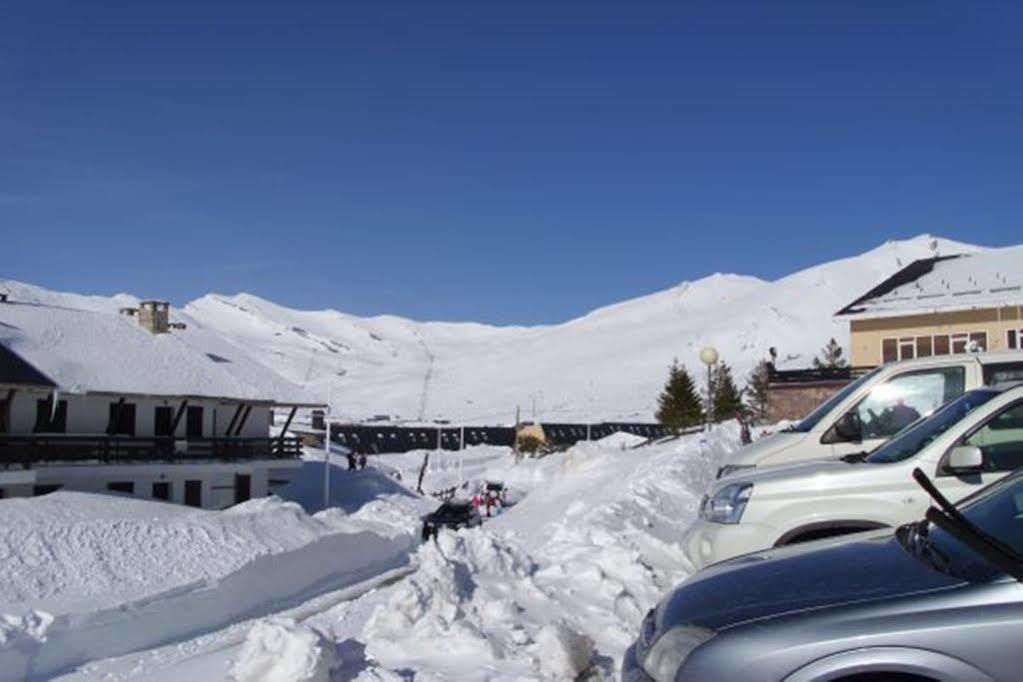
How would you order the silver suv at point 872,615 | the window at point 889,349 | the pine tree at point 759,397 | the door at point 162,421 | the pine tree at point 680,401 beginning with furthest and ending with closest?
the pine tree at point 680,401, the door at point 162,421, the pine tree at point 759,397, the window at point 889,349, the silver suv at point 872,615

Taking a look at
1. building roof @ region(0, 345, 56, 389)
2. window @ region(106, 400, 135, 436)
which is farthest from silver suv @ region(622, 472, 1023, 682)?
window @ region(106, 400, 135, 436)

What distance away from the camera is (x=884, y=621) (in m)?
4.16

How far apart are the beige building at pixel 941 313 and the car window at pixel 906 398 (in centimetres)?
2706

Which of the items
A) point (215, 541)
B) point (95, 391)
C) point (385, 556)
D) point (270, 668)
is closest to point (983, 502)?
point (270, 668)

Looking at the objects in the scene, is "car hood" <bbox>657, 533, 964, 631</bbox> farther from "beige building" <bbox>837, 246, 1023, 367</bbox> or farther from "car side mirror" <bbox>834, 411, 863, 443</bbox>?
"beige building" <bbox>837, 246, 1023, 367</bbox>

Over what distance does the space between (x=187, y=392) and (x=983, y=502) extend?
40831mm

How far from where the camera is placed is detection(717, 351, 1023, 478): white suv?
10664mm

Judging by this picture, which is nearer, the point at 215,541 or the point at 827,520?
the point at 827,520

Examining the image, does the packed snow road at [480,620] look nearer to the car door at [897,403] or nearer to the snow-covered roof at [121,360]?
the car door at [897,403]

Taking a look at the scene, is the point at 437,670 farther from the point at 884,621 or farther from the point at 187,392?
the point at 187,392

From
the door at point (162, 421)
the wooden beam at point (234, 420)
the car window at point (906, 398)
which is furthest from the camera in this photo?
the wooden beam at point (234, 420)

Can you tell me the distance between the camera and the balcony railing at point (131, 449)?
35.0m

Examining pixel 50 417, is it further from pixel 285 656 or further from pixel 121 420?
pixel 285 656

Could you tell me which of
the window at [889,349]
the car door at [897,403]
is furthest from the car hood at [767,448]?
the window at [889,349]
